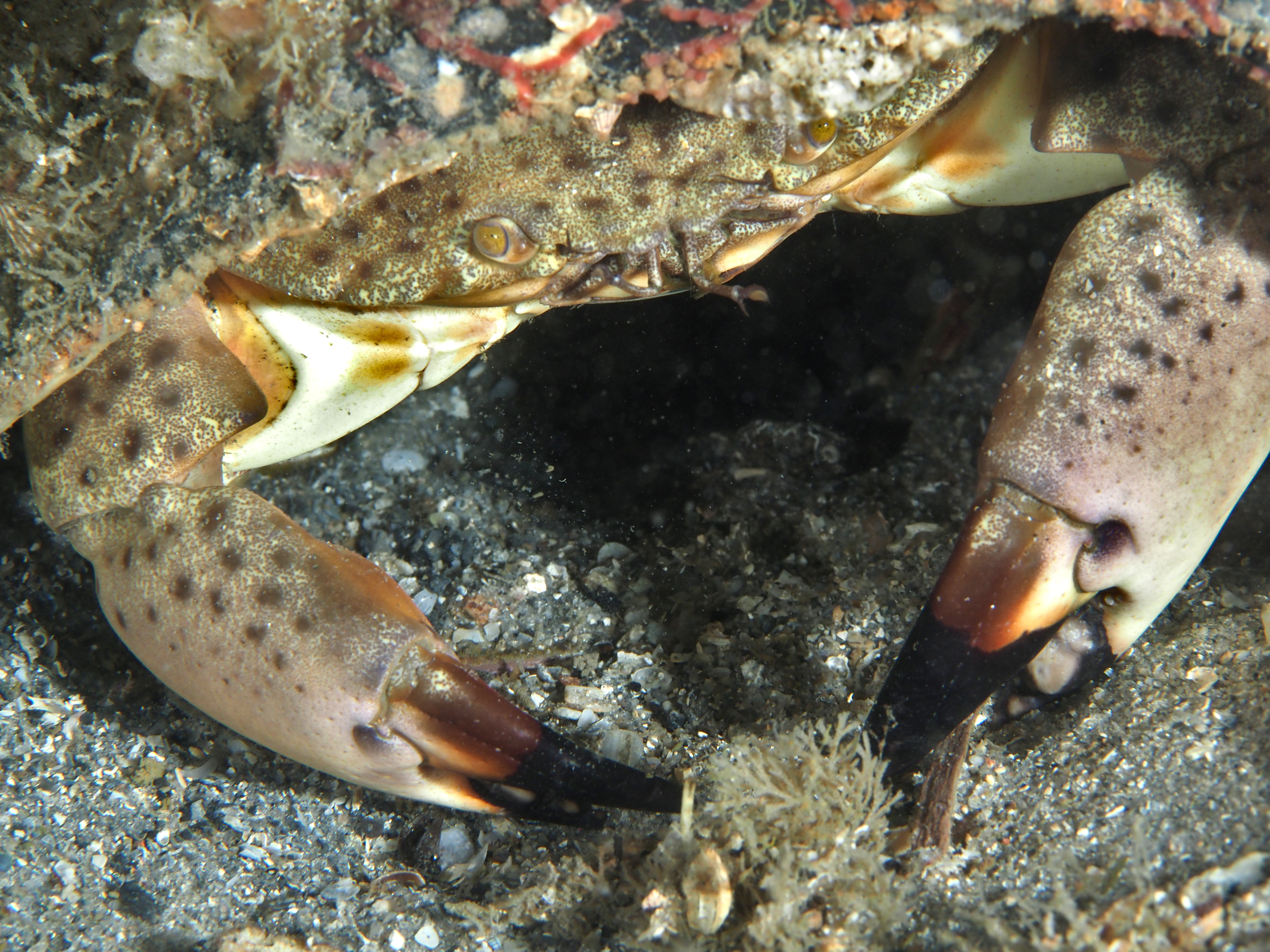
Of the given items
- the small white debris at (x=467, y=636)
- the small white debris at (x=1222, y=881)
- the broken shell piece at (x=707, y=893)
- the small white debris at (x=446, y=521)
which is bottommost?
the small white debris at (x=467, y=636)

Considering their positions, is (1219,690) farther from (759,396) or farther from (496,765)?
(759,396)

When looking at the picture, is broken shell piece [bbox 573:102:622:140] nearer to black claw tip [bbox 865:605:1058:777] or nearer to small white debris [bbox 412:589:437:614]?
black claw tip [bbox 865:605:1058:777]

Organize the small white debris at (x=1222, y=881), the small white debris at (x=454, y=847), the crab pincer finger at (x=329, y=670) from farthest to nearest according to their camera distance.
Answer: the small white debris at (x=454, y=847) < the crab pincer finger at (x=329, y=670) < the small white debris at (x=1222, y=881)

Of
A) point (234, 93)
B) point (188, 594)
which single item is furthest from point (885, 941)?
point (234, 93)

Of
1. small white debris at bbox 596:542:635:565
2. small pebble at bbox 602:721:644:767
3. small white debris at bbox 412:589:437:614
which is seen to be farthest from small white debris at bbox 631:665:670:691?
small white debris at bbox 412:589:437:614

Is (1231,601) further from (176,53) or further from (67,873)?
(67,873)

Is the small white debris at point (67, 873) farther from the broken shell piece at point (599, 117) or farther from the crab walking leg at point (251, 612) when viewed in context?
the broken shell piece at point (599, 117)

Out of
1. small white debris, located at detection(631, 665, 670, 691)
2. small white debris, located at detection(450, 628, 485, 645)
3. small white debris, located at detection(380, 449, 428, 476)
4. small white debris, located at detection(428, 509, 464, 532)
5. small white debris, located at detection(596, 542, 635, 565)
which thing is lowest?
small white debris, located at detection(450, 628, 485, 645)

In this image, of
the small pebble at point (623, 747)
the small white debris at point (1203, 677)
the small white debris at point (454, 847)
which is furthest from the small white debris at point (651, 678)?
the small white debris at point (1203, 677)
